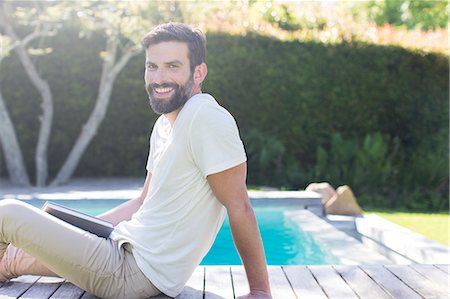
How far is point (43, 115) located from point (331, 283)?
7.67m

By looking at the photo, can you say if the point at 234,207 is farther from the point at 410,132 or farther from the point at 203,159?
the point at 410,132

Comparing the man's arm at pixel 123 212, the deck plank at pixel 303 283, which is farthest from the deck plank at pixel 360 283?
the man's arm at pixel 123 212

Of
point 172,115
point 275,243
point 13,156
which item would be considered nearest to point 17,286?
point 172,115

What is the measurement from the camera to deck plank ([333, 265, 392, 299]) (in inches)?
99.4

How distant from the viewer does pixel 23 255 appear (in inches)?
102

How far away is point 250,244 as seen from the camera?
2.27m

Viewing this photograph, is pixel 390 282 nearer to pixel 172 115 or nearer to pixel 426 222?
pixel 172 115

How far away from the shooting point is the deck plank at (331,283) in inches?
99.6

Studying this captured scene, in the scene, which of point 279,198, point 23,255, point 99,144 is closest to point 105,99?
point 99,144

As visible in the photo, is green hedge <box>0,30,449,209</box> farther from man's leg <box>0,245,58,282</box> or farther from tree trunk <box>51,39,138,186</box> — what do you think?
man's leg <box>0,245,58,282</box>

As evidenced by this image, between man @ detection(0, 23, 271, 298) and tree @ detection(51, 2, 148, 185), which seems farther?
tree @ detection(51, 2, 148, 185)

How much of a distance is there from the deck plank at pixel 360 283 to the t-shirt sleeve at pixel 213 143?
83 centimetres

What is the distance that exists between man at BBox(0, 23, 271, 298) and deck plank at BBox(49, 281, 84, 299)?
0.33ft

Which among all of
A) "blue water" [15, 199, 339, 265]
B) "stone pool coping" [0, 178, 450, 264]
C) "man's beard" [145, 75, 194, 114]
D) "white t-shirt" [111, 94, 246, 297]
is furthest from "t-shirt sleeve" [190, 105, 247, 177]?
"blue water" [15, 199, 339, 265]
